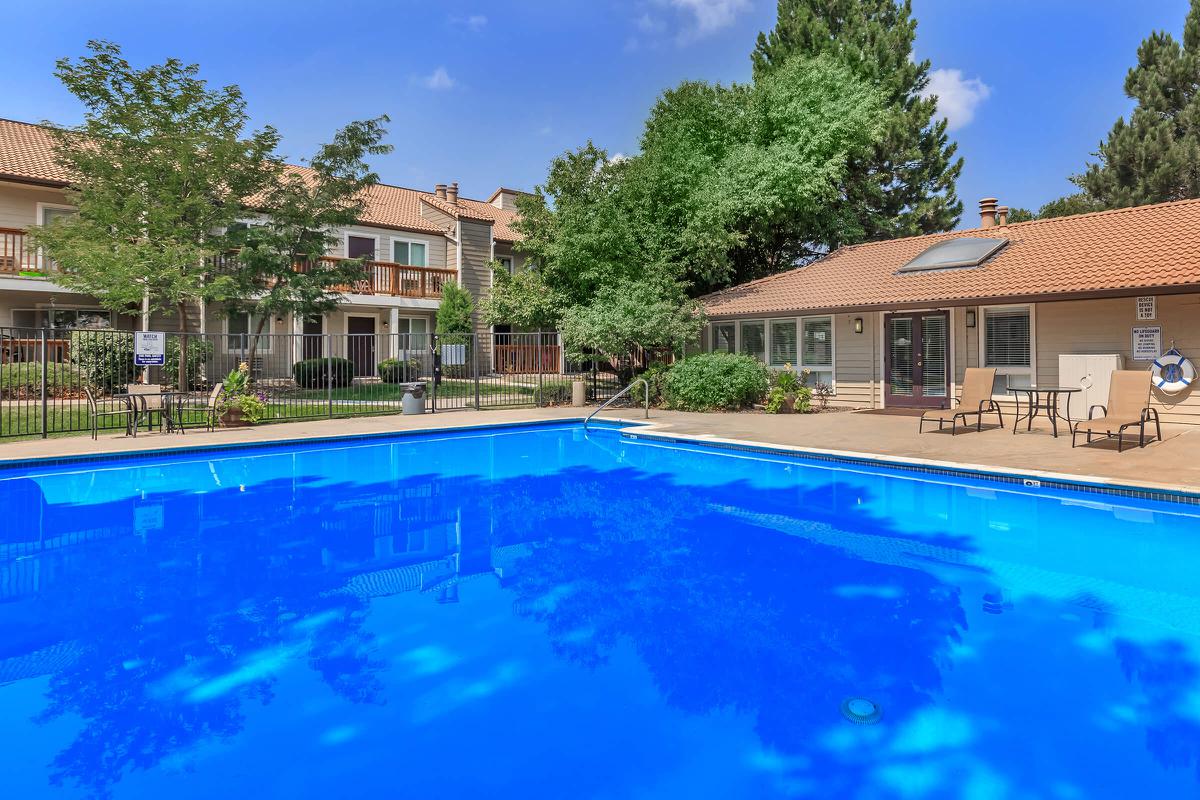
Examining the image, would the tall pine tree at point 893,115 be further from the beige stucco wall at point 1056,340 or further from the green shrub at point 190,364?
the green shrub at point 190,364

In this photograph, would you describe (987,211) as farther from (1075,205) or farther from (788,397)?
(1075,205)

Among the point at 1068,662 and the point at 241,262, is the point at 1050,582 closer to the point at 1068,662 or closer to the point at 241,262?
the point at 1068,662

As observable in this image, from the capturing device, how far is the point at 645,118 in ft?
68.5

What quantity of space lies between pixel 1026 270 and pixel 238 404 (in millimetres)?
16023

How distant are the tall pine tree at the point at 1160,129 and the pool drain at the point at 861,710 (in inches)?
1173

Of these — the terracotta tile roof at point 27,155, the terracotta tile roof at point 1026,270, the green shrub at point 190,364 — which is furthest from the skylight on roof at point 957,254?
the terracotta tile roof at point 27,155

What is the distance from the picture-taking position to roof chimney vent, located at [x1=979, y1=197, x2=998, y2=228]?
18234mm

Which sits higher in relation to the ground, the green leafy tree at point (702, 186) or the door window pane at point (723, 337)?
the green leafy tree at point (702, 186)

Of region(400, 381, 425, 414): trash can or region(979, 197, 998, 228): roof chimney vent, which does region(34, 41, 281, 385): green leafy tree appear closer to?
region(400, 381, 425, 414): trash can

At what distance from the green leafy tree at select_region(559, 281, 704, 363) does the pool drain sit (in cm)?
1361

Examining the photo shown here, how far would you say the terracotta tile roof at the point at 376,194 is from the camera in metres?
18.2

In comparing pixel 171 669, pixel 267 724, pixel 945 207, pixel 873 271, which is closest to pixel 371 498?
pixel 171 669

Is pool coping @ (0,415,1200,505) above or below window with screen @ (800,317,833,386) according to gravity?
below

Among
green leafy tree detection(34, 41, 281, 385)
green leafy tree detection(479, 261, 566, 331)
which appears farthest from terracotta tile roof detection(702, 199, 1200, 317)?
green leafy tree detection(34, 41, 281, 385)
